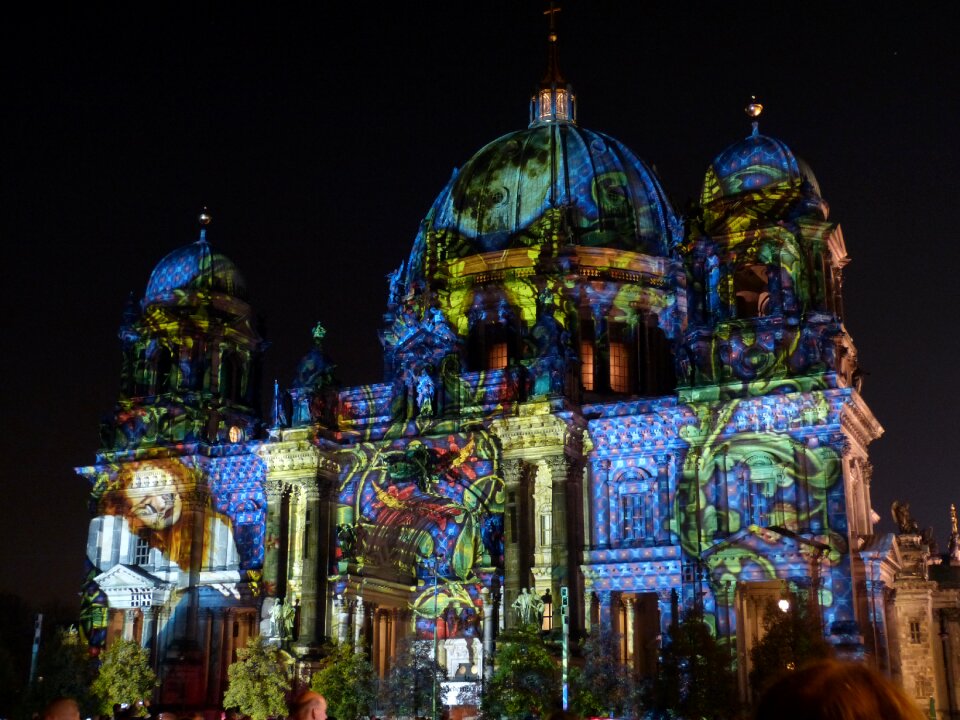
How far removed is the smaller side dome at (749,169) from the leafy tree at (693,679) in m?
19.8

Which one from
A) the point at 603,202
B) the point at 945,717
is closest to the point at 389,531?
the point at 603,202

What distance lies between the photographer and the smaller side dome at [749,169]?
56.8 m

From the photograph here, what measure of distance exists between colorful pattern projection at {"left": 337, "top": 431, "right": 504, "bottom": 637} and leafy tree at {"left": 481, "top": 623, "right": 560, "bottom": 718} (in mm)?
7320

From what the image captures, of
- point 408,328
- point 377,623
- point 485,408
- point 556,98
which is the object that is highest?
point 556,98

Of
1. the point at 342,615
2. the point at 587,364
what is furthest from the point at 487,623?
the point at 587,364

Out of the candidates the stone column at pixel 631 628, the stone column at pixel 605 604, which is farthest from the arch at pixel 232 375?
the stone column at pixel 631 628

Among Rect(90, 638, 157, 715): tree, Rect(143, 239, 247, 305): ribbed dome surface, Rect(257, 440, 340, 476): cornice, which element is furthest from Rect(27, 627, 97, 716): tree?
Rect(143, 239, 247, 305): ribbed dome surface

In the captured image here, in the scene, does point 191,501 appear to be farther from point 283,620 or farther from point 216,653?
point 283,620

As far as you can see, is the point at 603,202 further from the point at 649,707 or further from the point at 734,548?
the point at 649,707

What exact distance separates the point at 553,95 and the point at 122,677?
42.2 metres

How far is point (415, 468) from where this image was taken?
5888cm

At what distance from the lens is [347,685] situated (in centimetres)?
5300

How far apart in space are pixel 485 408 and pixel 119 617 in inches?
923

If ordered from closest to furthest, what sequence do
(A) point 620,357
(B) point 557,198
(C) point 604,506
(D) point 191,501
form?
1. (C) point 604,506
2. (D) point 191,501
3. (A) point 620,357
4. (B) point 557,198
